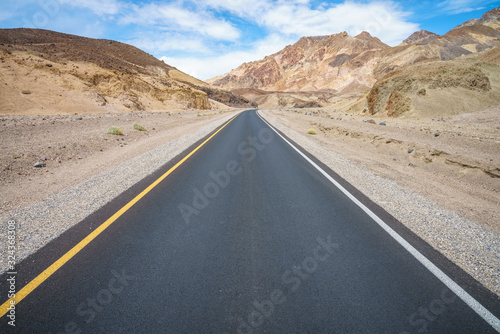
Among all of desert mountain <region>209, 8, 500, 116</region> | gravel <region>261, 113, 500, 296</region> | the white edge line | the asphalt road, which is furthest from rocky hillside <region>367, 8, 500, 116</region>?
the asphalt road

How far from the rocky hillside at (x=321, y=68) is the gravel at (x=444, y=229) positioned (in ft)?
386

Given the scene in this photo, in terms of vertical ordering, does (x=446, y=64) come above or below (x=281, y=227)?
above

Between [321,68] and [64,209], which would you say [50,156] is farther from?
[321,68]

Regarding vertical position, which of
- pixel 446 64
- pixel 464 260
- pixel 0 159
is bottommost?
pixel 464 260

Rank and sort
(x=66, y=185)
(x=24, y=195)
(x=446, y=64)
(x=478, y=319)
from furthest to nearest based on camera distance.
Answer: (x=446, y=64), (x=66, y=185), (x=24, y=195), (x=478, y=319)

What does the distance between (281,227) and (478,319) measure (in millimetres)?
2243

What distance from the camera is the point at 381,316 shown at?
2072 mm

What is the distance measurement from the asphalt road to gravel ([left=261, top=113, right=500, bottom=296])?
0.25 metres

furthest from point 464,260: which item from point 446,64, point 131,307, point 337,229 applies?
point 446,64

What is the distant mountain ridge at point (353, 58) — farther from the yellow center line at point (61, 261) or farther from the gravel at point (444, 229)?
the yellow center line at point (61, 261)

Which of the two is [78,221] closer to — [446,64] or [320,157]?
[320,157]

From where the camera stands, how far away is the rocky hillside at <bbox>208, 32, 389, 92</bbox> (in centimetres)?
11950

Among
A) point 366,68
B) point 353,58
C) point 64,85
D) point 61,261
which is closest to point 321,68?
point 353,58

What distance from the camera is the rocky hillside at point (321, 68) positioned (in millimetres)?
119500
